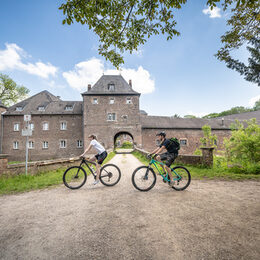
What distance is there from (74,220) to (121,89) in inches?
887

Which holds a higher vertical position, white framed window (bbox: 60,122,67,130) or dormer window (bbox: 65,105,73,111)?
dormer window (bbox: 65,105,73,111)

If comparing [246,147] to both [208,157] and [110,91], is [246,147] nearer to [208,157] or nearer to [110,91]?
[208,157]

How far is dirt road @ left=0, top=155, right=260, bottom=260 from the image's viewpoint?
1786 millimetres

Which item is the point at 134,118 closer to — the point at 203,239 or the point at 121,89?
the point at 121,89

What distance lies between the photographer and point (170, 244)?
1.89m

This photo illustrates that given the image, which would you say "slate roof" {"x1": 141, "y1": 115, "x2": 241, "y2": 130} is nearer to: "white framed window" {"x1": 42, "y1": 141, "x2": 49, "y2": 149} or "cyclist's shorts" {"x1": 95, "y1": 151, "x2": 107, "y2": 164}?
"white framed window" {"x1": 42, "y1": 141, "x2": 49, "y2": 149}

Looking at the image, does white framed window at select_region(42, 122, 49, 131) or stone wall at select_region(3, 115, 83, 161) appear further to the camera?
white framed window at select_region(42, 122, 49, 131)

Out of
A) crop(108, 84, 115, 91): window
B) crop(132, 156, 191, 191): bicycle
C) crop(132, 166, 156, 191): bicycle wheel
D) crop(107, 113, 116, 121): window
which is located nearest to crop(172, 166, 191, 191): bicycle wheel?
crop(132, 156, 191, 191): bicycle

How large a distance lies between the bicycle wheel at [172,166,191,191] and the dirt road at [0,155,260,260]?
269 millimetres

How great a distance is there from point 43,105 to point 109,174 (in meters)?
26.0

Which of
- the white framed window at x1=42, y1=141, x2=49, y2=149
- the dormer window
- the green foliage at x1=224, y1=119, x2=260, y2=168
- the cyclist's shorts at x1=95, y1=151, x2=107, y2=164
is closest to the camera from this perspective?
the cyclist's shorts at x1=95, y1=151, x2=107, y2=164

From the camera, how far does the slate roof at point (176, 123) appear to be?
24.6 metres

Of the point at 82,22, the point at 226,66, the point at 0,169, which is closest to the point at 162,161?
the point at 226,66

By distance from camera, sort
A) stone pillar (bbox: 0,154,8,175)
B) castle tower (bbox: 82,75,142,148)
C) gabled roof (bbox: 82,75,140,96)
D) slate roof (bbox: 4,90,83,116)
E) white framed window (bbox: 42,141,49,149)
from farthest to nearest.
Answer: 1. slate roof (bbox: 4,90,83,116)
2. white framed window (bbox: 42,141,49,149)
3. gabled roof (bbox: 82,75,140,96)
4. castle tower (bbox: 82,75,142,148)
5. stone pillar (bbox: 0,154,8,175)
